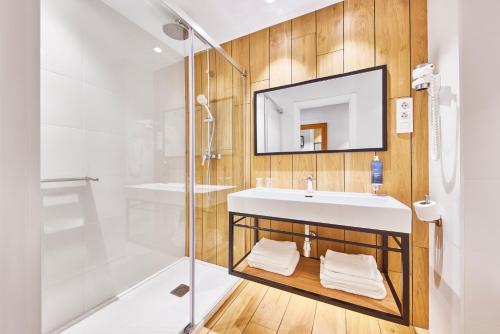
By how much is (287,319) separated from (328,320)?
26 centimetres

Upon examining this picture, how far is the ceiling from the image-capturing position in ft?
4.76

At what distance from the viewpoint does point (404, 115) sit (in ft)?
4.17

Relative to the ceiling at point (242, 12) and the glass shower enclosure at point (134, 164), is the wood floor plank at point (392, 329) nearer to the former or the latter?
the glass shower enclosure at point (134, 164)

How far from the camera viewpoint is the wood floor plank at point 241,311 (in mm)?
1241

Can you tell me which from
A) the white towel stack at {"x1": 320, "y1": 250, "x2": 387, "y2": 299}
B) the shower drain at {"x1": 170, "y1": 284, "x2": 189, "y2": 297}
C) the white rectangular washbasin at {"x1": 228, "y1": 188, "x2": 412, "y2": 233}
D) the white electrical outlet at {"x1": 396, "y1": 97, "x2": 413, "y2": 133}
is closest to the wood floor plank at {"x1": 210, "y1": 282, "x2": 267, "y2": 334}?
the shower drain at {"x1": 170, "y1": 284, "x2": 189, "y2": 297}

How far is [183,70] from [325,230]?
66.0 inches

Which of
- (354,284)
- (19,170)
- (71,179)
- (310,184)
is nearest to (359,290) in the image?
(354,284)

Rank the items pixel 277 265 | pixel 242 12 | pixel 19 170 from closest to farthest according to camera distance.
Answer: pixel 19 170
pixel 277 265
pixel 242 12

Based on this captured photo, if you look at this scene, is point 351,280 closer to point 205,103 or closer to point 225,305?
point 225,305

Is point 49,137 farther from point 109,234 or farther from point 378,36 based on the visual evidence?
point 378,36

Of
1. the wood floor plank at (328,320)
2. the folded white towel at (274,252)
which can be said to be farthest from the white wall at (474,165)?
the folded white towel at (274,252)

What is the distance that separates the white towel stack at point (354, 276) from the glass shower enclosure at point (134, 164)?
0.81 metres

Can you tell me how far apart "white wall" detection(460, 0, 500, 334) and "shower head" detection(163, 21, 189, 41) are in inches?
59.1

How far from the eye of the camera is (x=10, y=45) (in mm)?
232
